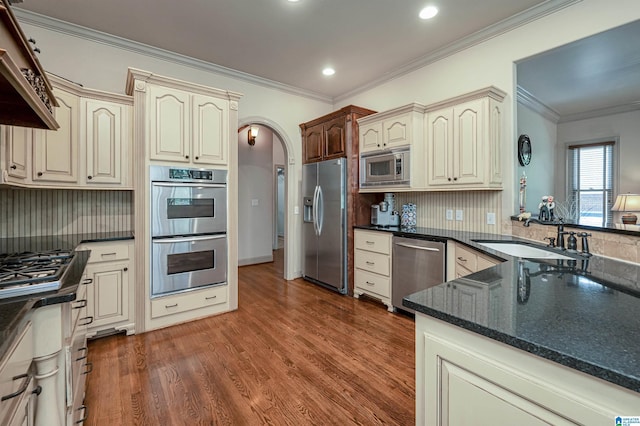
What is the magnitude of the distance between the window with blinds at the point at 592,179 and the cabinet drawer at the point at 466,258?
392 centimetres

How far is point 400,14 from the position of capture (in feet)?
8.97

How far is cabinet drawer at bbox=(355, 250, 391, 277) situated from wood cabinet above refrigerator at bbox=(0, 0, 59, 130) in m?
3.00

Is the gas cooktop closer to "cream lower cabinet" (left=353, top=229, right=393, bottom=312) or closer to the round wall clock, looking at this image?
"cream lower cabinet" (left=353, top=229, right=393, bottom=312)

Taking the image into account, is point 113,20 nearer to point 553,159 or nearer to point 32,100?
point 32,100

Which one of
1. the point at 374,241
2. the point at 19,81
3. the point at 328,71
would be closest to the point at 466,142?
the point at 374,241

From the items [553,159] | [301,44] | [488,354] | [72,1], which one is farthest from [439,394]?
[553,159]

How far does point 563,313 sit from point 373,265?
105 inches

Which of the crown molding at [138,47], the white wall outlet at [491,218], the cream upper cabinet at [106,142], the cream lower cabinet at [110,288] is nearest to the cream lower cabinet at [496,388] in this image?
the white wall outlet at [491,218]

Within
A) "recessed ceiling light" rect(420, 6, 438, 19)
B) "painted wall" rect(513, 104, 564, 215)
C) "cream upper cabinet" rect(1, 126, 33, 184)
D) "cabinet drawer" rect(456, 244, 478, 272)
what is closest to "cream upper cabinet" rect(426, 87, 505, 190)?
"cabinet drawer" rect(456, 244, 478, 272)

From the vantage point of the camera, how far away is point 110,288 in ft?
8.58

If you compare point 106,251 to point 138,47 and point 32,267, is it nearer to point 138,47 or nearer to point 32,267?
point 32,267

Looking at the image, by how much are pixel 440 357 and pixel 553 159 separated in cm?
619

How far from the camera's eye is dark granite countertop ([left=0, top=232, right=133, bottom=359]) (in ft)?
2.77

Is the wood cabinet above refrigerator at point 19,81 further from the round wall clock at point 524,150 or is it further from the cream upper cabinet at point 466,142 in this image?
the round wall clock at point 524,150
